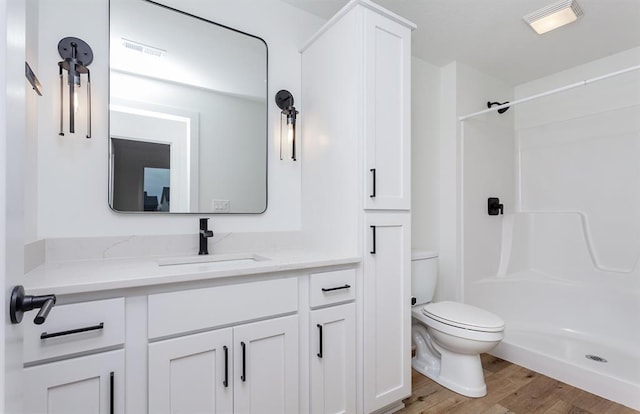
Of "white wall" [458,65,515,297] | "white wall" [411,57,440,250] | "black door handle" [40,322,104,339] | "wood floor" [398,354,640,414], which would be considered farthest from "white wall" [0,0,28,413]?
"white wall" [458,65,515,297]

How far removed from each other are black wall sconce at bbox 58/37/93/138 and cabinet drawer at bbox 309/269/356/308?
1.22 metres

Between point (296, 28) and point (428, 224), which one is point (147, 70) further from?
point (428, 224)

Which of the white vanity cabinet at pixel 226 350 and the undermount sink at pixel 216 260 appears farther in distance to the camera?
the undermount sink at pixel 216 260

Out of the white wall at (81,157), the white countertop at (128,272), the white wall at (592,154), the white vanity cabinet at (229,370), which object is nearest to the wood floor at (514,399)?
the white vanity cabinet at (229,370)

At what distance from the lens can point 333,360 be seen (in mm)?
1498

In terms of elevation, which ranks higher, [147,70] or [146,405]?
[147,70]

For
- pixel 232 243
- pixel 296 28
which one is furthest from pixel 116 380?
pixel 296 28

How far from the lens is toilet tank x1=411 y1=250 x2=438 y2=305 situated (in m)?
2.22

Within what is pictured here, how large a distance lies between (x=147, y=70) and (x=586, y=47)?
3.09 meters

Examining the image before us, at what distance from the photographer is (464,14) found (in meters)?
2.07

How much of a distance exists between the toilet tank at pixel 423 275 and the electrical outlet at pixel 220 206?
127 cm

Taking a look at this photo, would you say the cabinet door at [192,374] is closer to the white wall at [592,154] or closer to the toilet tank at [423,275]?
the toilet tank at [423,275]

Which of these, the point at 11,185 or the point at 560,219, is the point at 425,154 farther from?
the point at 11,185

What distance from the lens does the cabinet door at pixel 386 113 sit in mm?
1599
